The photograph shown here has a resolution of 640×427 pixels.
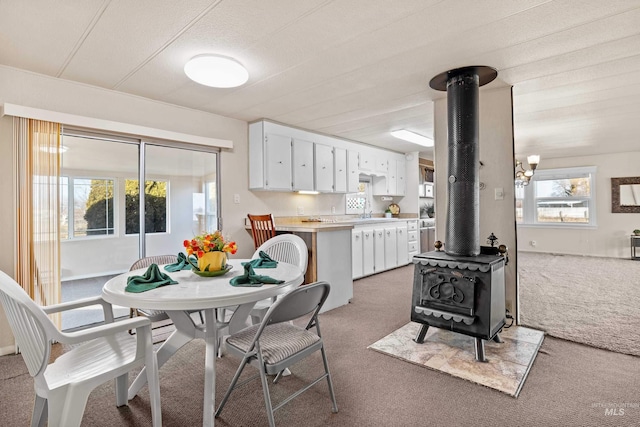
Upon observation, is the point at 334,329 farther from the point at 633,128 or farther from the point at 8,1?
the point at 633,128

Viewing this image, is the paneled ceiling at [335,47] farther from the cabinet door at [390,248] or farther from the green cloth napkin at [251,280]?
the cabinet door at [390,248]

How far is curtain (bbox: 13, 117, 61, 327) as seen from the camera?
271 centimetres

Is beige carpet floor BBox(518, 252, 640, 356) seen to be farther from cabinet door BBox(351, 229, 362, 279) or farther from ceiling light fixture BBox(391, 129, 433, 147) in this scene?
ceiling light fixture BBox(391, 129, 433, 147)

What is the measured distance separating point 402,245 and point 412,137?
2049 millimetres

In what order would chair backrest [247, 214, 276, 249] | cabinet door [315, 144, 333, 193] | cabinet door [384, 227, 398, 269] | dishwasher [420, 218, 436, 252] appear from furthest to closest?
dishwasher [420, 218, 436, 252] → cabinet door [384, 227, 398, 269] → cabinet door [315, 144, 333, 193] → chair backrest [247, 214, 276, 249]

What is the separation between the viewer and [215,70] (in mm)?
2500

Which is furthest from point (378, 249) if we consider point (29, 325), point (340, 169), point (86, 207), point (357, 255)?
point (29, 325)

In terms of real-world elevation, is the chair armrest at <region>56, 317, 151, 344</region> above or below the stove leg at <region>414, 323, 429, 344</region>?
above

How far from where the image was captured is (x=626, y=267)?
5.94 meters

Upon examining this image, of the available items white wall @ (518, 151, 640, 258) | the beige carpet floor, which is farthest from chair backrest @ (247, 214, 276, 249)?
white wall @ (518, 151, 640, 258)

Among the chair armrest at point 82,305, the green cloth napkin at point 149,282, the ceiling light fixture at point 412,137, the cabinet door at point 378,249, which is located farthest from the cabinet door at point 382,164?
the chair armrest at point 82,305

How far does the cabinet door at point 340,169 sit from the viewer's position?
17.4 feet

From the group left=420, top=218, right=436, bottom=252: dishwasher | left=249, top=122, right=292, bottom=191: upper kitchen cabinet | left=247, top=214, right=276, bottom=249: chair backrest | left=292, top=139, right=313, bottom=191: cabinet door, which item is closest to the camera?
left=247, top=214, right=276, bottom=249: chair backrest

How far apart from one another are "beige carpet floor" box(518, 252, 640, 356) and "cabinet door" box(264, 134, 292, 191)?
3.18 meters
